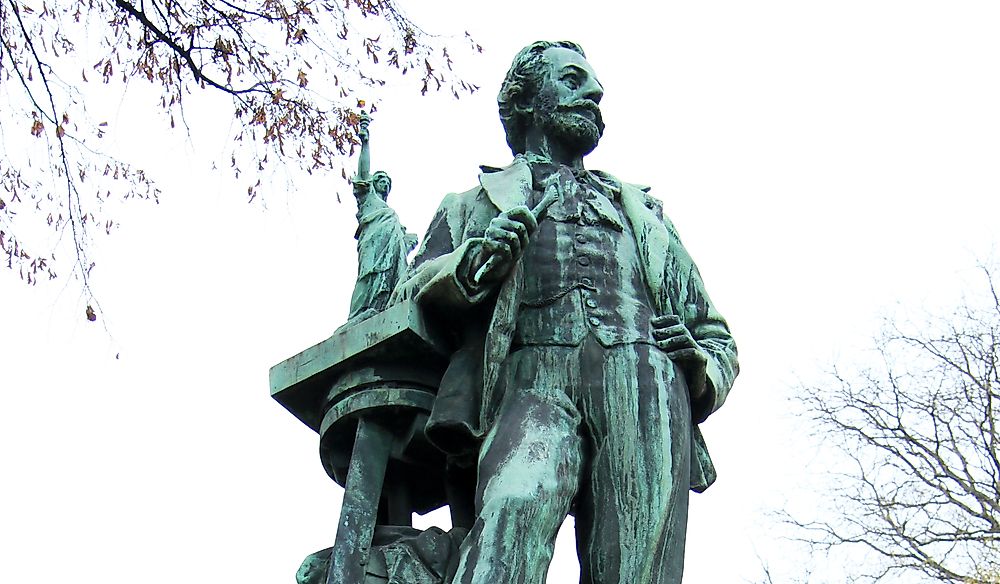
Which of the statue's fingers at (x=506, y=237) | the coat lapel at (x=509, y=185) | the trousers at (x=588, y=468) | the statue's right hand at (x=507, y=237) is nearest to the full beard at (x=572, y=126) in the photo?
the coat lapel at (x=509, y=185)

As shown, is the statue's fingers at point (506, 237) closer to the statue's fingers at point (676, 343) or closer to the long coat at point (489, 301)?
the long coat at point (489, 301)

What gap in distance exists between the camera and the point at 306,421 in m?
5.89

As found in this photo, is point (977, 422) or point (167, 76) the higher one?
point (977, 422)

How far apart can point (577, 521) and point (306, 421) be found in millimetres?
1177

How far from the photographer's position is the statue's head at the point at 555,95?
238 inches

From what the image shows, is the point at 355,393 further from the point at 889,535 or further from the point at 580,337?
the point at 889,535

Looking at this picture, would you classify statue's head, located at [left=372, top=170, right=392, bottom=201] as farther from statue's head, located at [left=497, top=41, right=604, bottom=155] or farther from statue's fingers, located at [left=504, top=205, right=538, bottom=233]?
statue's fingers, located at [left=504, top=205, right=538, bottom=233]

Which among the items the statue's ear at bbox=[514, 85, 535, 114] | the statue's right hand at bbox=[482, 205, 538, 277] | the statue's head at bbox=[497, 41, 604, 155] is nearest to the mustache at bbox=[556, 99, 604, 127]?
the statue's head at bbox=[497, 41, 604, 155]

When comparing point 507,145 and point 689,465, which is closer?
point 689,465

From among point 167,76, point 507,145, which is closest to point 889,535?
point 167,76

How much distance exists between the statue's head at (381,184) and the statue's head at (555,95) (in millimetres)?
744

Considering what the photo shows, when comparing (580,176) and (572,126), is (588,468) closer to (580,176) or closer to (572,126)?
(580,176)

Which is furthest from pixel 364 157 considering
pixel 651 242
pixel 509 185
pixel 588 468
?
pixel 588 468

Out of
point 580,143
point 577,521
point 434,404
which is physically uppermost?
point 580,143
